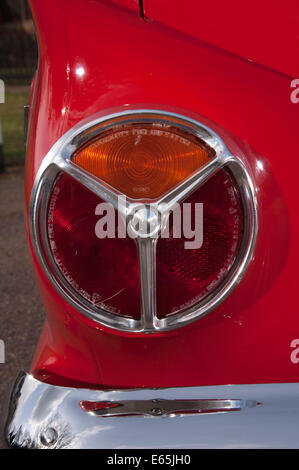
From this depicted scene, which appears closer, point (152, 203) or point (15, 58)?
point (152, 203)

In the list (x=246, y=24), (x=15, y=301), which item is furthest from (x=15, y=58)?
(x=246, y=24)

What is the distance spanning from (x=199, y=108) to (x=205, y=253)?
0.29 m

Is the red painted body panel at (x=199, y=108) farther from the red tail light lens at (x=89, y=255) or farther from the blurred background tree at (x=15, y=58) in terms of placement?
the blurred background tree at (x=15, y=58)

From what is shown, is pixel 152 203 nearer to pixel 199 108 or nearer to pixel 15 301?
pixel 199 108

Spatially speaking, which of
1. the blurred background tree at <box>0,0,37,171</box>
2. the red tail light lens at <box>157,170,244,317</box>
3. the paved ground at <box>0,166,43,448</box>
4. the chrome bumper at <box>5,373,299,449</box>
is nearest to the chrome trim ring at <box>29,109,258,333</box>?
the red tail light lens at <box>157,170,244,317</box>

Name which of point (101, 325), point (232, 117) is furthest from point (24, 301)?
point (232, 117)

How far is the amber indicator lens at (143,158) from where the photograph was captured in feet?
3.25

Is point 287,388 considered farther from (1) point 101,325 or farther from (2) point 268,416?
(1) point 101,325

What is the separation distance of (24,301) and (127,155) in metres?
2.24

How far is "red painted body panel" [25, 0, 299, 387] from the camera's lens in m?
1.05

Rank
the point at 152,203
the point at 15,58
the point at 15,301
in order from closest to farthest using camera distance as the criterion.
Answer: the point at 152,203 < the point at 15,301 < the point at 15,58

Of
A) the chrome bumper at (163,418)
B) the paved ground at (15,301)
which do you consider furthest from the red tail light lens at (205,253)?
the paved ground at (15,301)

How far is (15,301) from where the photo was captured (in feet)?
10.0

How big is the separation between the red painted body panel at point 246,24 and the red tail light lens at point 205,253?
26cm
